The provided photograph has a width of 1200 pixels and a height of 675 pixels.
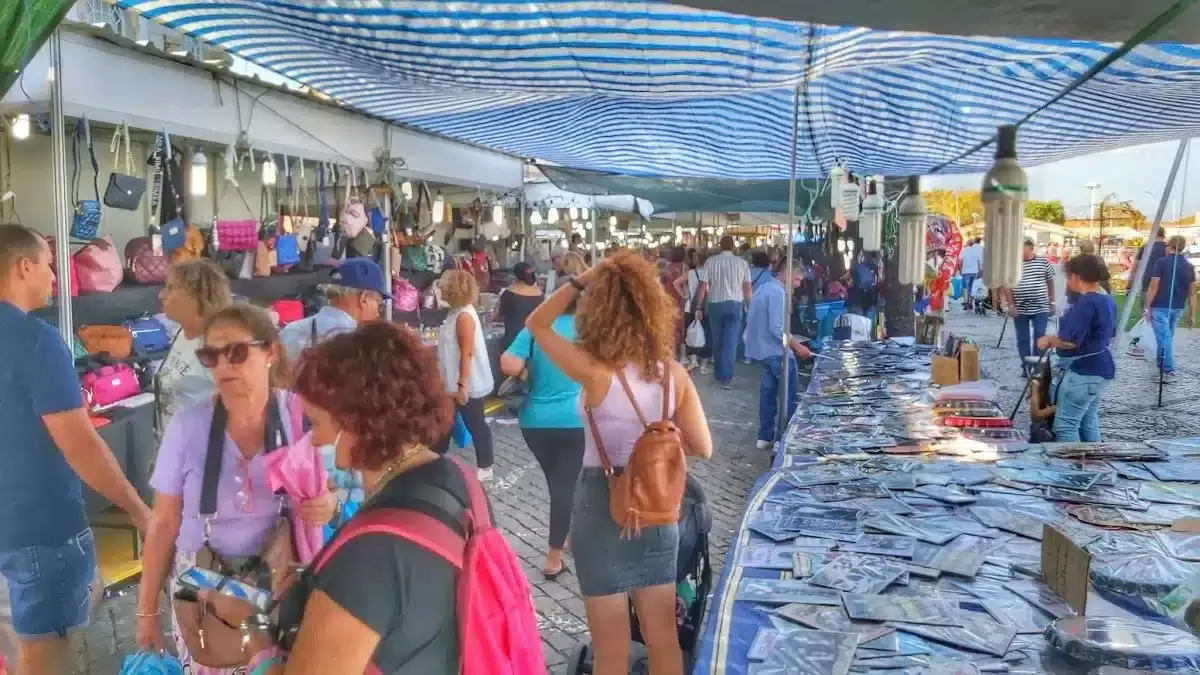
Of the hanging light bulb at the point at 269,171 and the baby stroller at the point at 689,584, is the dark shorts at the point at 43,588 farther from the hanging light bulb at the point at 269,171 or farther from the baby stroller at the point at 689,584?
the hanging light bulb at the point at 269,171

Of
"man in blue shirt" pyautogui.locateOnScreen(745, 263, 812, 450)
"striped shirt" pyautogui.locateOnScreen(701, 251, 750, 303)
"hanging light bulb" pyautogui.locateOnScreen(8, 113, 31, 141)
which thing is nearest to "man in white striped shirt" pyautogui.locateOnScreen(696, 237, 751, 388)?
"striped shirt" pyautogui.locateOnScreen(701, 251, 750, 303)

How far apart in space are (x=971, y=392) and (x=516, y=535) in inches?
109

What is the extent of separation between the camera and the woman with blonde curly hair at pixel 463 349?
18.1ft

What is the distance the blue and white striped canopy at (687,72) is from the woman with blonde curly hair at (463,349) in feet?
3.90

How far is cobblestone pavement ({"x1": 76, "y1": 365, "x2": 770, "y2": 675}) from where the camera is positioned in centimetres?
374

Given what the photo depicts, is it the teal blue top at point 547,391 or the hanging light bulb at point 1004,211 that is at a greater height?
the hanging light bulb at point 1004,211

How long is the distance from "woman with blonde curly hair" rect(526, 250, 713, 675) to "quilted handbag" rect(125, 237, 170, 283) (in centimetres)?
439

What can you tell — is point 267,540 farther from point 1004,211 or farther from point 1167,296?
point 1167,296

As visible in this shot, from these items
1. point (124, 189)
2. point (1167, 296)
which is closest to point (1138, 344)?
point (1167, 296)

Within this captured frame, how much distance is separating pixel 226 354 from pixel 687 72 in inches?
97.7

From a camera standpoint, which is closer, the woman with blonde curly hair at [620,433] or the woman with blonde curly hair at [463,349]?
the woman with blonde curly hair at [620,433]

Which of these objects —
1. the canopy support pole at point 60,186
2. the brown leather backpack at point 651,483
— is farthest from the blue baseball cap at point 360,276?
the brown leather backpack at point 651,483

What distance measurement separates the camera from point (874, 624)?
210 cm

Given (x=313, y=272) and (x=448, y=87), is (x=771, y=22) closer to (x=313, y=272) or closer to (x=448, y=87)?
(x=448, y=87)
